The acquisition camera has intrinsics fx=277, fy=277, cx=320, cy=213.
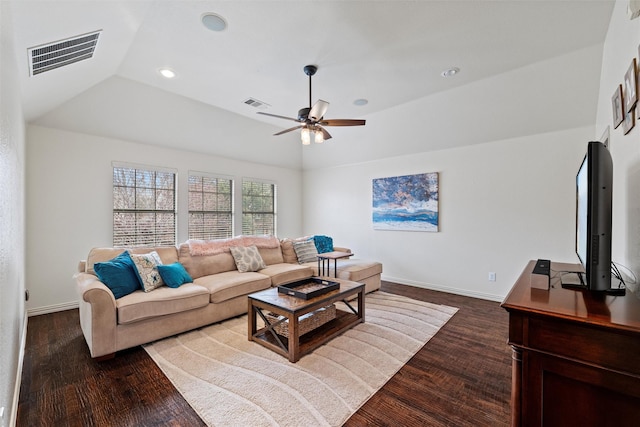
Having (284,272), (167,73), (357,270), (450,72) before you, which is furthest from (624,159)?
(167,73)

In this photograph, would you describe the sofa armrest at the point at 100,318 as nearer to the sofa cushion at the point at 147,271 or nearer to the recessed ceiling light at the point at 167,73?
the sofa cushion at the point at 147,271

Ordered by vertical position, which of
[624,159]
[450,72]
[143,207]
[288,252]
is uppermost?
[450,72]

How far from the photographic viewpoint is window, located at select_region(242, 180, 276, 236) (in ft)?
18.9

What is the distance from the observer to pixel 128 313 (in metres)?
2.48

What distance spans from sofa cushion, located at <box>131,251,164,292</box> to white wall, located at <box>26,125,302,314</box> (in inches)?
60.4

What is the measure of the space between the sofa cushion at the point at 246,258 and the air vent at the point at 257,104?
85.3 inches

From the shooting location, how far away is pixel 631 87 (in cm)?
158

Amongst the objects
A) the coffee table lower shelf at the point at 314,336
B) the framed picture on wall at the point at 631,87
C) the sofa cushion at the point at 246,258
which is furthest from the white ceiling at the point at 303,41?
the coffee table lower shelf at the point at 314,336

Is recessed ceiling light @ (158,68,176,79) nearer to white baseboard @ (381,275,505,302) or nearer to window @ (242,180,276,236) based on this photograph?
window @ (242,180,276,236)

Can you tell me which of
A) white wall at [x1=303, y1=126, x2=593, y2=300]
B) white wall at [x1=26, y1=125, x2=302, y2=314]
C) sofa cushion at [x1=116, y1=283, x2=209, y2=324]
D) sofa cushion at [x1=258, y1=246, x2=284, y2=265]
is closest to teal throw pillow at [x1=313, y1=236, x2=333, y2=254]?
sofa cushion at [x1=258, y1=246, x2=284, y2=265]

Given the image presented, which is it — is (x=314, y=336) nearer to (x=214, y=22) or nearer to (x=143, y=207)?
(x=214, y=22)

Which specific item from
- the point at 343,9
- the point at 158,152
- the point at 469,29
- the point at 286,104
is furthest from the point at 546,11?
the point at 158,152

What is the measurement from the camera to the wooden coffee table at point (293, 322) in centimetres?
241

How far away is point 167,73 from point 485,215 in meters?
4.80
